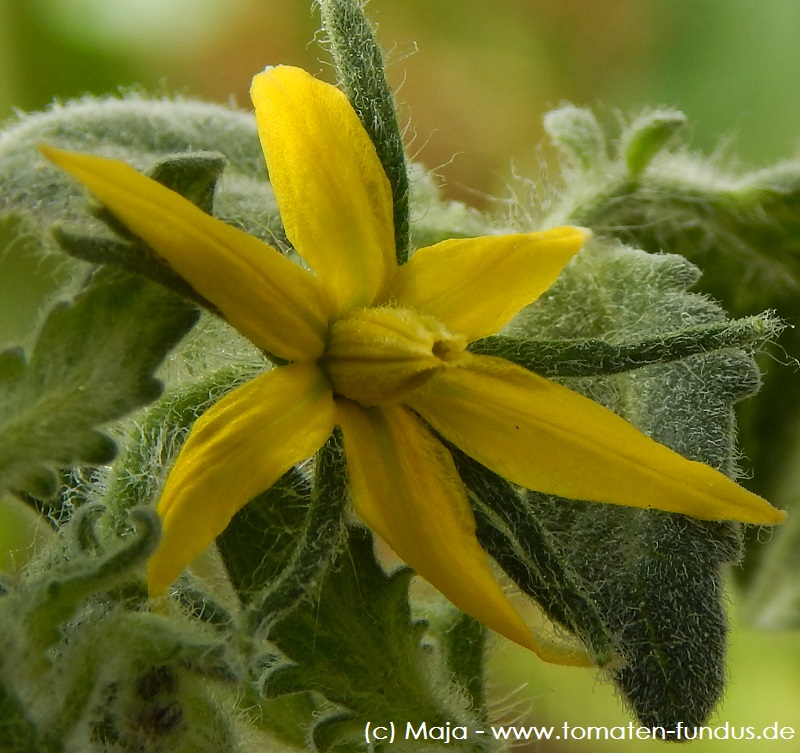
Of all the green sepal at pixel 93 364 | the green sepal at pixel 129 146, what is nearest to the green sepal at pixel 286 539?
the green sepal at pixel 93 364

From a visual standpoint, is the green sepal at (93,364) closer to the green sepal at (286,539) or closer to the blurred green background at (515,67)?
the green sepal at (286,539)

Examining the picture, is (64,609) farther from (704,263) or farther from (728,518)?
(704,263)

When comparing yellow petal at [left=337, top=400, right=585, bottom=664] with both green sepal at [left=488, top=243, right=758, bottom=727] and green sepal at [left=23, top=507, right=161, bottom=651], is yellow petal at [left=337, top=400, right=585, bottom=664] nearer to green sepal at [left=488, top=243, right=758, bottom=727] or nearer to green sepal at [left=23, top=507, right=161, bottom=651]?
green sepal at [left=488, top=243, right=758, bottom=727]

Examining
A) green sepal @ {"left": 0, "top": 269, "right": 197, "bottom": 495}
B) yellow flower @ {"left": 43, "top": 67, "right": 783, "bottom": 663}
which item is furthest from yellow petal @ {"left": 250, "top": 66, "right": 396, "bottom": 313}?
green sepal @ {"left": 0, "top": 269, "right": 197, "bottom": 495}

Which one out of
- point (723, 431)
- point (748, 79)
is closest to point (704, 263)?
point (723, 431)

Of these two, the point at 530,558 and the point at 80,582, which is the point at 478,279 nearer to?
the point at 530,558

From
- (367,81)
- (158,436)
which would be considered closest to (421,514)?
(158,436)

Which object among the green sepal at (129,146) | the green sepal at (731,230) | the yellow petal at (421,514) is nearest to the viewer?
the yellow petal at (421,514)
